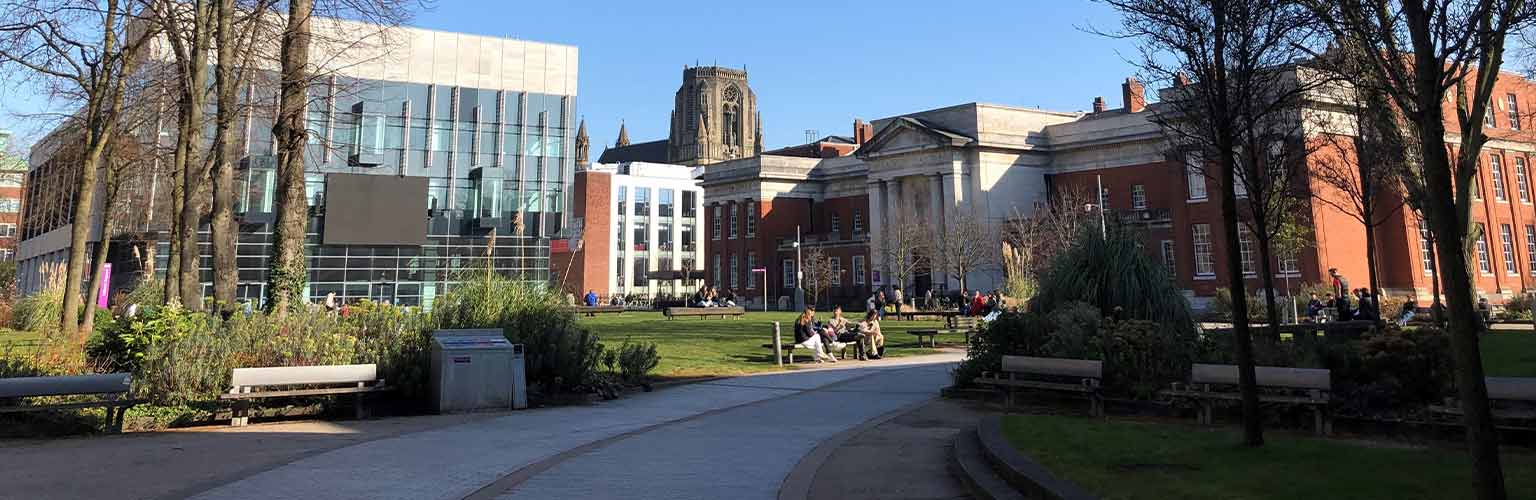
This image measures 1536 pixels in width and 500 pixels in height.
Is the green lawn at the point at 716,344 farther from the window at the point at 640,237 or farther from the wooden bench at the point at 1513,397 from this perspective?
the window at the point at 640,237

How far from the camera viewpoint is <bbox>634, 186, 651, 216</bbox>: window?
91.7 metres

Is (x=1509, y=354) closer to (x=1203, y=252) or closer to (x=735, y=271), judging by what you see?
(x=1203, y=252)

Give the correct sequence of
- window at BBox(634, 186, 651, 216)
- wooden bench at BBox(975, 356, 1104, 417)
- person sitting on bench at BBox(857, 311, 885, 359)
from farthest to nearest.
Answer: window at BBox(634, 186, 651, 216) < person sitting on bench at BBox(857, 311, 885, 359) < wooden bench at BBox(975, 356, 1104, 417)

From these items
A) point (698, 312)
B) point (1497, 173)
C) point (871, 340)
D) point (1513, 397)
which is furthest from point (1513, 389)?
point (1497, 173)

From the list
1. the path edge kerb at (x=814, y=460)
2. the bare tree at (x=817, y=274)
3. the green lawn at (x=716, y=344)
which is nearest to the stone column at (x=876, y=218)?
the bare tree at (x=817, y=274)

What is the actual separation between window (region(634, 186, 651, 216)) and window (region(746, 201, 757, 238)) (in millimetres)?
25012

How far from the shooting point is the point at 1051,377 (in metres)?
11.8

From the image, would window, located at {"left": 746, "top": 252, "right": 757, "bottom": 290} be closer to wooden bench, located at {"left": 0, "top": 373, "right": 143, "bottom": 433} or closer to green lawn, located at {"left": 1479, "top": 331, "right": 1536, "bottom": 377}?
green lawn, located at {"left": 1479, "top": 331, "right": 1536, "bottom": 377}

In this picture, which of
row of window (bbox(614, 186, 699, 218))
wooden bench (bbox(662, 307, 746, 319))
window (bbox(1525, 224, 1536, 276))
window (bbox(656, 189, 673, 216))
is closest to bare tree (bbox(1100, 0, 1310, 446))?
wooden bench (bbox(662, 307, 746, 319))

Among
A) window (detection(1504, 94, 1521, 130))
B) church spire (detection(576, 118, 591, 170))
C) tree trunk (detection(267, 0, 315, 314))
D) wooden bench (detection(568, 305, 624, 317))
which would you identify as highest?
church spire (detection(576, 118, 591, 170))

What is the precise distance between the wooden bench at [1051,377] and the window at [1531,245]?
48025mm

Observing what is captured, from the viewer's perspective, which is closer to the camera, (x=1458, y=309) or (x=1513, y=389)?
(x=1458, y=309)

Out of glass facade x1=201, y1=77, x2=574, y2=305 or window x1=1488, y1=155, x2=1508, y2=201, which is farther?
glass facade x1=201, y1=77, x2=574, y2=305

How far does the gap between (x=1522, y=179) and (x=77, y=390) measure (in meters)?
59.0
